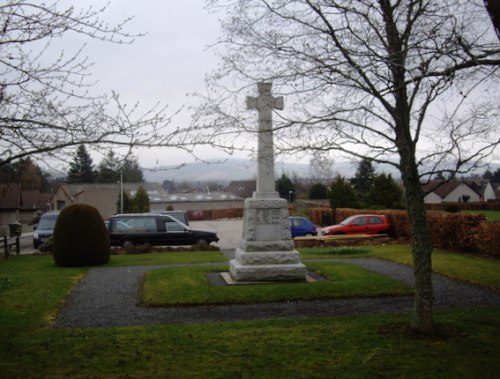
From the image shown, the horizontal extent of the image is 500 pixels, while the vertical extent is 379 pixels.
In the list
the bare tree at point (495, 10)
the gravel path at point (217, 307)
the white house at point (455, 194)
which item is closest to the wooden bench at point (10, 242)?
the gravel path at point (217, 307)

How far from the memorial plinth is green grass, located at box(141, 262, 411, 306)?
2.09 feet

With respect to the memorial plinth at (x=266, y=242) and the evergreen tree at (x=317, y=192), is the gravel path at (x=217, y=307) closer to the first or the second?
the memorial plinth at (x=266, y=242)

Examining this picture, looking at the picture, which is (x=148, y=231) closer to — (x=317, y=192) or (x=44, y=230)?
(x=44, y=230)

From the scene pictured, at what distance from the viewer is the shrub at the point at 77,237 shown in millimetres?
17328

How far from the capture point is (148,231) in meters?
24.5

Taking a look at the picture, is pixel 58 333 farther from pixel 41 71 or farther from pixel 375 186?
pixel 375 186

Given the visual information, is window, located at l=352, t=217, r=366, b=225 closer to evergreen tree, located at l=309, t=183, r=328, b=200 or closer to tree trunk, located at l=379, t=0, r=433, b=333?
tree trunk, located at l=379, t=0, r=433, b=333

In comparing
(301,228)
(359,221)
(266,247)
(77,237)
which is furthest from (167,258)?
(359,221)

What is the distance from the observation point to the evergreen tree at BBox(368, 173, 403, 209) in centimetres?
4291

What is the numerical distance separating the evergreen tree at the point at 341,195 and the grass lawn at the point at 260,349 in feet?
109

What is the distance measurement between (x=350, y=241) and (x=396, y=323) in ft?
57.4

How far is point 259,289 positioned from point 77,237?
26.2 feet

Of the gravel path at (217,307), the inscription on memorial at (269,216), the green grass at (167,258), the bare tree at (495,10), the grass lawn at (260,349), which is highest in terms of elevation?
the bare tree at (495,10)

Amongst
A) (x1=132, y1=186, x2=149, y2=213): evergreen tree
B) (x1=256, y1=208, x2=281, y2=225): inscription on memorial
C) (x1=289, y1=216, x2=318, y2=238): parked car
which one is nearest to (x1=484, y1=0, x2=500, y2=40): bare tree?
(x1=256, y1=208, x2=281, y2=225): inscription on memorial
